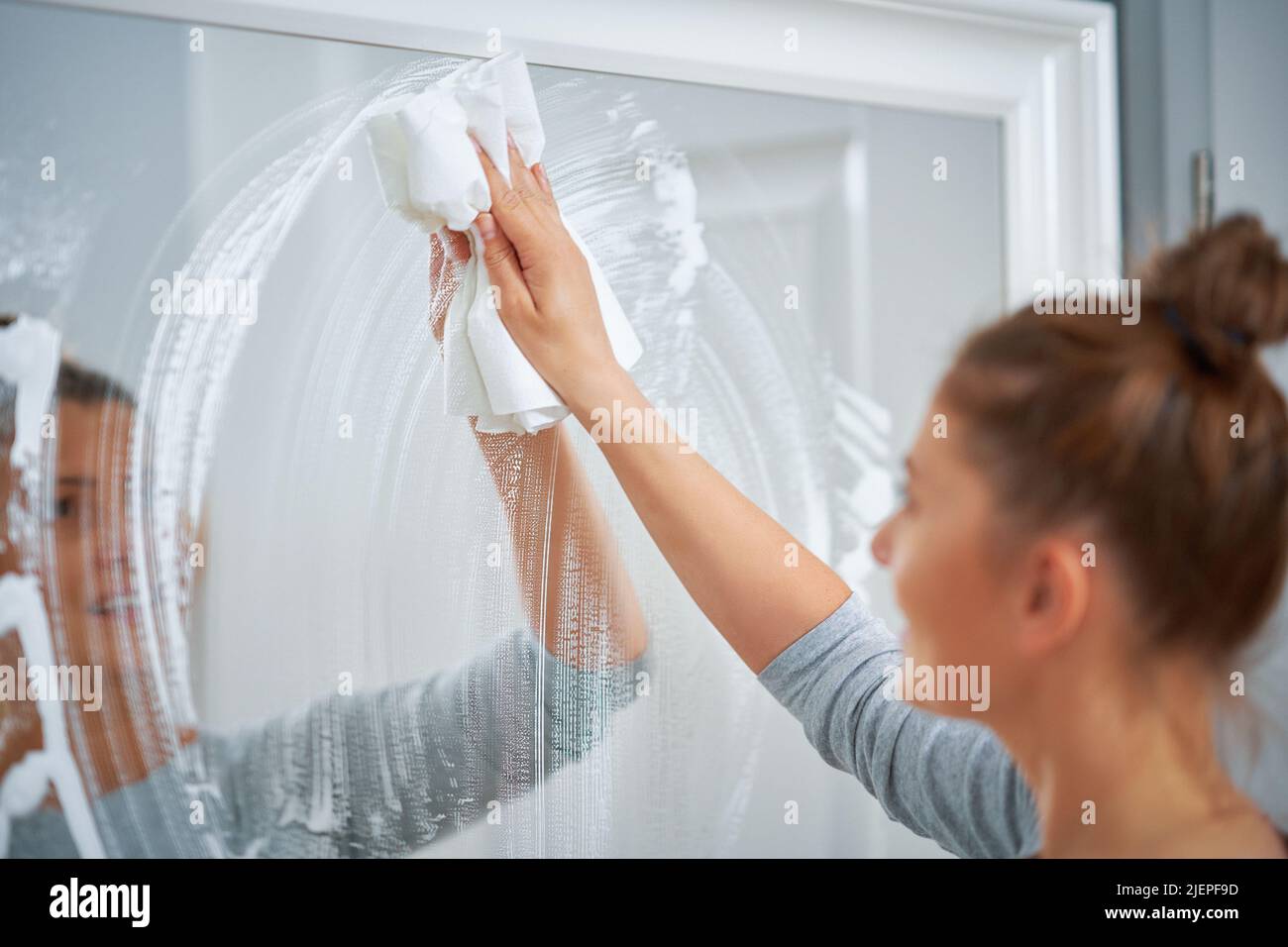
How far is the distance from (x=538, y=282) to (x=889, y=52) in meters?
0.31

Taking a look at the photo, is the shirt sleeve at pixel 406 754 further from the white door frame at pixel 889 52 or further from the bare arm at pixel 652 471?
the white door frame at pixel 889 52

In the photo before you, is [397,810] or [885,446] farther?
[885,446]

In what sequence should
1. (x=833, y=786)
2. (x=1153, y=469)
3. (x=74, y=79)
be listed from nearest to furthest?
(x=1153, y=469) → (x=74, y=79) → (x=833, y=786)

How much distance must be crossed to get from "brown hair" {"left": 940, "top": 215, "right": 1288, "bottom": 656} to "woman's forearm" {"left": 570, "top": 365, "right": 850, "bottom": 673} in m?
0.14

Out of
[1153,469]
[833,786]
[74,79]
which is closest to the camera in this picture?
[1153,469]

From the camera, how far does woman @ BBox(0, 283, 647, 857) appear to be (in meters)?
0.50

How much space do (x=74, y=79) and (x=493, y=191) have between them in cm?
21

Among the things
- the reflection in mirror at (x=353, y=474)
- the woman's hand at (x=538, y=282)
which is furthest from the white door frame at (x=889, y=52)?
the woman's hand at (x=538, y=282)

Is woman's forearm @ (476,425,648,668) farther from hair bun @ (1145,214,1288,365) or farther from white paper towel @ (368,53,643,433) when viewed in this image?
hair bun @ (1145,214,1288,365)

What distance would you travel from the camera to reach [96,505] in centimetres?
50

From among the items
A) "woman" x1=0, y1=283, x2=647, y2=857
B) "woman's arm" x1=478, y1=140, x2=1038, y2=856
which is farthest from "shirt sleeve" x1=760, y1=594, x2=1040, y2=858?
"woman" x1=0, y1=283, x2=647, y2=857

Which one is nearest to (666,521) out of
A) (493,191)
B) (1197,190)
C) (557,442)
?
(557,442)
